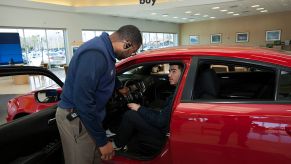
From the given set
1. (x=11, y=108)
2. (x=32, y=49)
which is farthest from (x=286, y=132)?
(x=32, y=49)

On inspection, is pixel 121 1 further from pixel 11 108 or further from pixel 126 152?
pixel 126 152

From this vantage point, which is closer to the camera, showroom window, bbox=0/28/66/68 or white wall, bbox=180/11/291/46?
showroom window, bbox=0/28/66/68

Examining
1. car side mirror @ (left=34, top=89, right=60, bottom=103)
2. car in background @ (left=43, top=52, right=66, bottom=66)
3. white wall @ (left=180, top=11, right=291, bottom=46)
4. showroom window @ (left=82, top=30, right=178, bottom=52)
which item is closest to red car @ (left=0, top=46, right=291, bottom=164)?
car side mirror @ (left=34, top=89, right=60, bottom=103)

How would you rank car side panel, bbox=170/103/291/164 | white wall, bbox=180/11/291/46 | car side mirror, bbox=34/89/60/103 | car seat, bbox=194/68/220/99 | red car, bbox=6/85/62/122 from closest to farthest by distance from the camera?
car side panel, bbox=170/103/291/164, car seat, bbox=194/68/220/99, car side mirror, bbox=34/89/60/103, red car, bbox=6/85/62/122, white wall, bbox=180/11/291/46

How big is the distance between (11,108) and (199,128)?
2.72 meters

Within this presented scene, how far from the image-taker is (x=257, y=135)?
135cm

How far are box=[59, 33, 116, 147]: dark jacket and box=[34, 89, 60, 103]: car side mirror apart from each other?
4.38 ft

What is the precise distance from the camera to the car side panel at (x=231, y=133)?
1.32 metres

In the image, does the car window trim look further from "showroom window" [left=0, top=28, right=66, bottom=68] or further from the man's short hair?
"showroom window" [left=0, top=28, right=66, bottom=68]

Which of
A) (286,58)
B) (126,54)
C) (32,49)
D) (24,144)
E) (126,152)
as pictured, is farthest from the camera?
(32,49)

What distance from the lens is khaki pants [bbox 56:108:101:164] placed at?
1.61 m

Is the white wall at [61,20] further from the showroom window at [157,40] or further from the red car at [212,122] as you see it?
the red car at [212,122]

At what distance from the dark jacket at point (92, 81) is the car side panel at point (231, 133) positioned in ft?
1.60

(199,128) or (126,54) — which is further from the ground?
(126,54)
